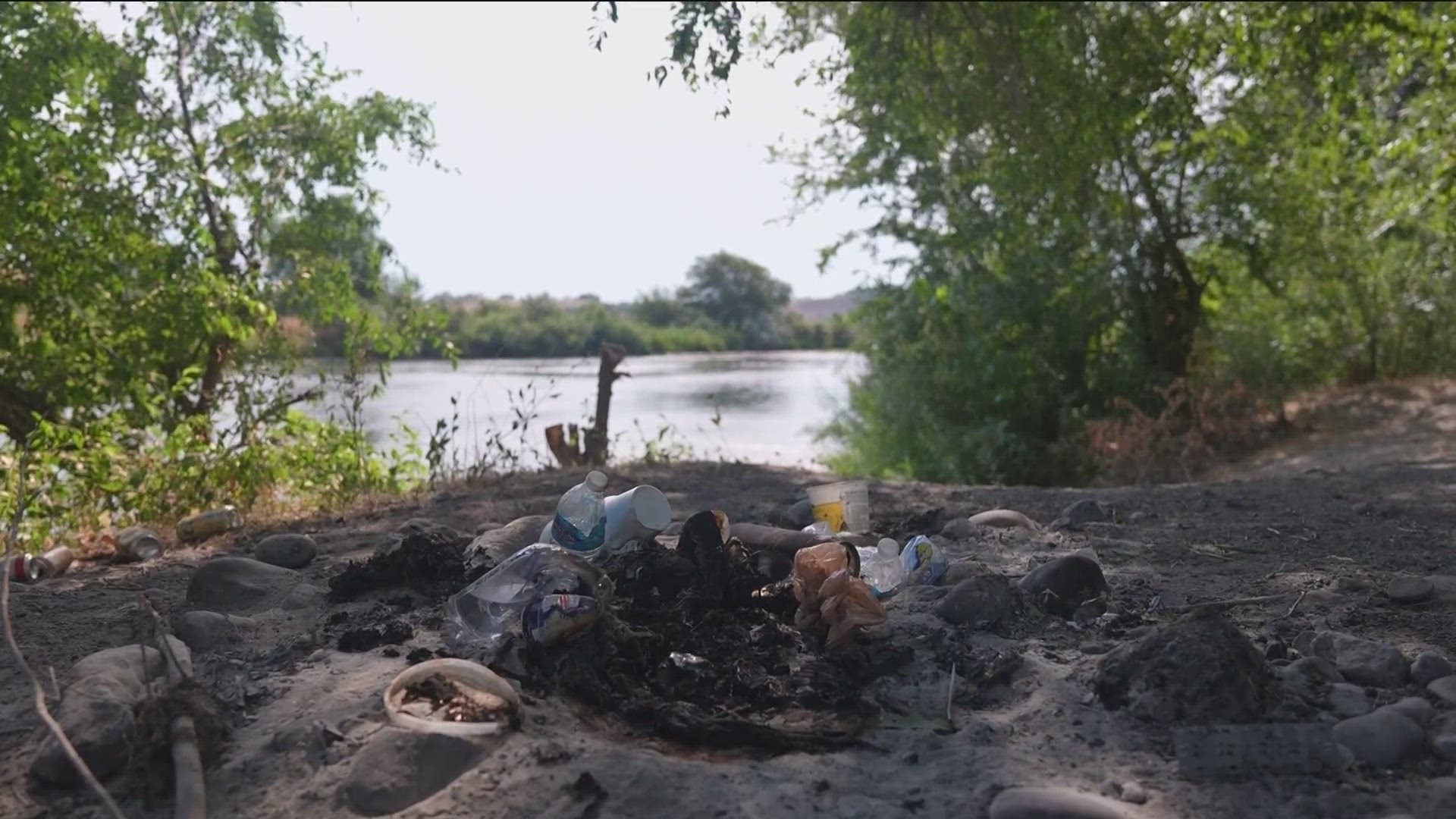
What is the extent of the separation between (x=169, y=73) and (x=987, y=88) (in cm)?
662

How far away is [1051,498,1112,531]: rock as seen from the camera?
14.9ft

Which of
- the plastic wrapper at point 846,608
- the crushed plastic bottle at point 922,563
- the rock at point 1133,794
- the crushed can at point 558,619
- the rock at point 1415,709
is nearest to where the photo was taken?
the rock at point 1133,794

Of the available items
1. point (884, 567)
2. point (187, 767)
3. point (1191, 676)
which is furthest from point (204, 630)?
point (1191, 676)

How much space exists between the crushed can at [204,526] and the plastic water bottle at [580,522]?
2172mm

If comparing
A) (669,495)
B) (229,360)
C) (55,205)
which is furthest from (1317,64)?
(55,205)

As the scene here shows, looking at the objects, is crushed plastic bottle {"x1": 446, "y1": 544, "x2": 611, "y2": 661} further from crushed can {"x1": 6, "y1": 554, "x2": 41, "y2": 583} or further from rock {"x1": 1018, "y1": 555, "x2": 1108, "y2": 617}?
crushed can {"x1": 6, "y1": 554, "x2": 41, "y2": 583}

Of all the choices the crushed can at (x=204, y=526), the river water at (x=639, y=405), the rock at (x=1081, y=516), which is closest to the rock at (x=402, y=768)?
the rock at (x=1081, y=516)

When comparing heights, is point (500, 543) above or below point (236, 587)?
above

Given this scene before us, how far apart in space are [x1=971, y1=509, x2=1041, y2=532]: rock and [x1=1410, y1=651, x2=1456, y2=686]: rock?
1.81 meters

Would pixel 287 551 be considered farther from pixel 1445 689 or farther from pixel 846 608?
pixel 1445 689

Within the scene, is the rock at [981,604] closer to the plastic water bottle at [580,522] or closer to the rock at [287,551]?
the plastic water bottle at [580,522]

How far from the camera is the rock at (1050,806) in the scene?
1.99 meters

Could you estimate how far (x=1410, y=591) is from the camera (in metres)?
3.16

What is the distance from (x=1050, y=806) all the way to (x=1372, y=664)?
3.60ft
